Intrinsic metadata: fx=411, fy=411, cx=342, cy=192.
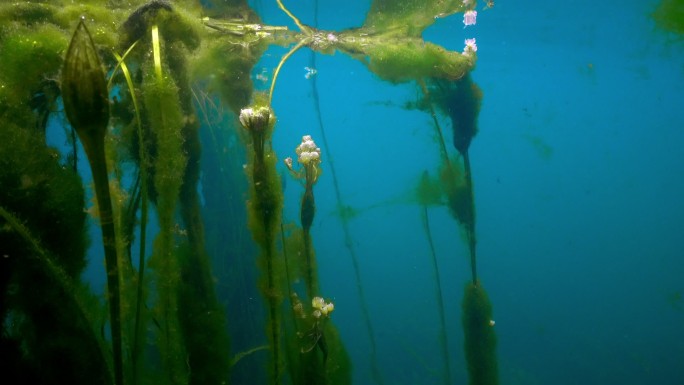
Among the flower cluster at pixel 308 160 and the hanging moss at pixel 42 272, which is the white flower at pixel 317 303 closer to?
the flower cluster at pixel 308 160

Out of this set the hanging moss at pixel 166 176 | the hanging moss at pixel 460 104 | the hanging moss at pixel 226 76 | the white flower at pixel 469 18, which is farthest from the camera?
the white flower at pixel 469 18

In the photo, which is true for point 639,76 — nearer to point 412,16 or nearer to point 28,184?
point 412,16

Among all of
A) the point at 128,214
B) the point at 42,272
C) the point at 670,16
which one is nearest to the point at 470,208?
→ the point at 128,214

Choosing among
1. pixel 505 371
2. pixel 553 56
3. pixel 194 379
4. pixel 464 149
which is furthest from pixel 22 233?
pixel 553 56

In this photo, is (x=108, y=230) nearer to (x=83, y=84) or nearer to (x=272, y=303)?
(x=83, y=84)

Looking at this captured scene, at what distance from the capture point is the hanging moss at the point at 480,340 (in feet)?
20.8

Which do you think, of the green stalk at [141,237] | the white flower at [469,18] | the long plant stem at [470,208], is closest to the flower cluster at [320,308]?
the green stalk at [141,237]

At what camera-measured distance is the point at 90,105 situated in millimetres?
2223

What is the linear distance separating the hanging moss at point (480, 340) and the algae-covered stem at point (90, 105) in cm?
532

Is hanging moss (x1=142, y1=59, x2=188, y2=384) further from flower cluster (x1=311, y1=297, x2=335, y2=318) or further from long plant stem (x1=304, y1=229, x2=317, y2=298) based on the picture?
long plant stem (x1=304, y1=229, x2=317, y2=298)

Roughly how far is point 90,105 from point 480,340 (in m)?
6.13

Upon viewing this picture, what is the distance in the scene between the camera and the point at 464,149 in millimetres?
6586

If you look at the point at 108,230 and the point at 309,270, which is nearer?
the point at 108,230

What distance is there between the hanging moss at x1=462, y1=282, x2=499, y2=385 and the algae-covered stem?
532 cm
